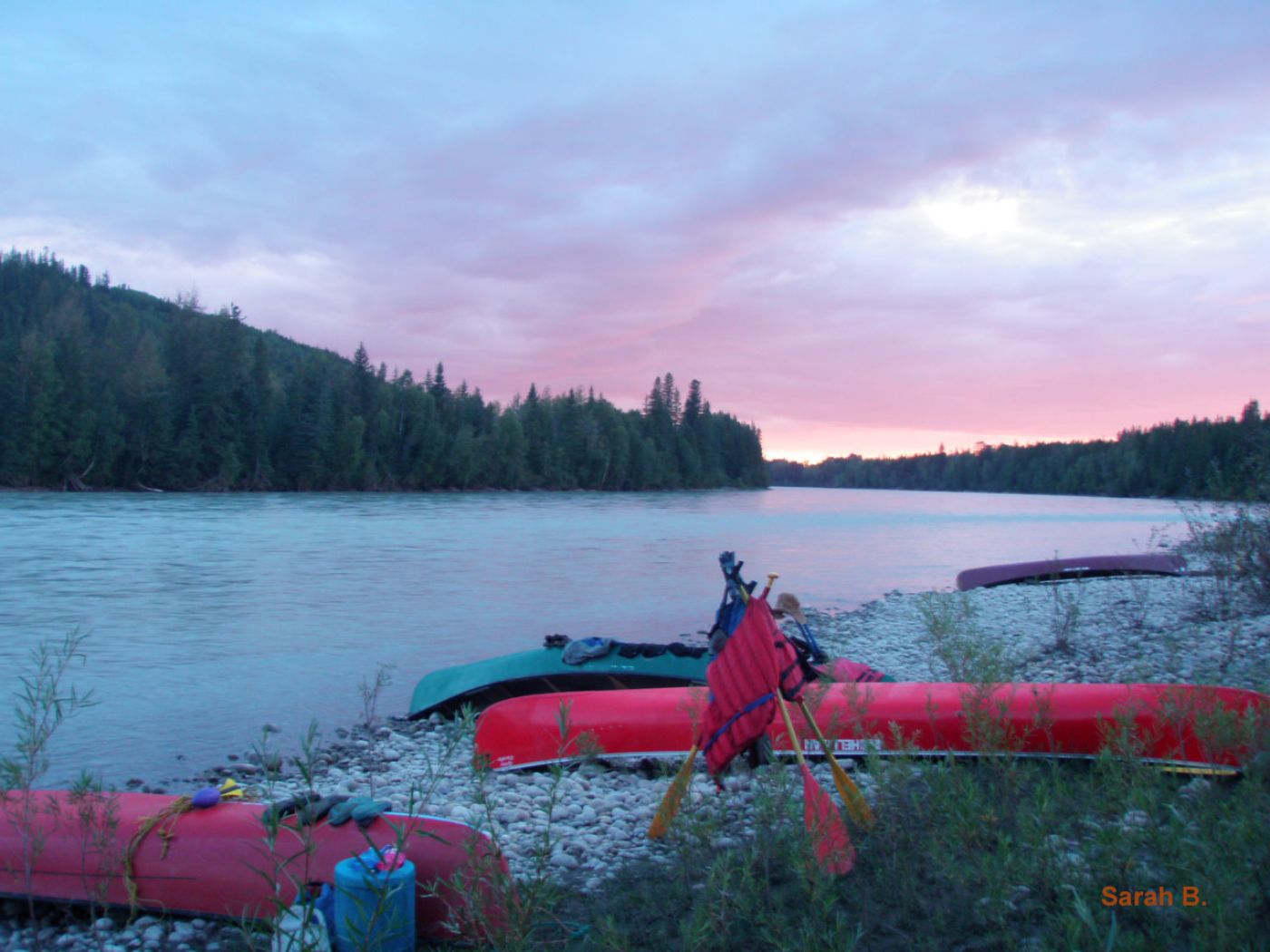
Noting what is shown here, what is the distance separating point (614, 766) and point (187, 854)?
10.2 ft

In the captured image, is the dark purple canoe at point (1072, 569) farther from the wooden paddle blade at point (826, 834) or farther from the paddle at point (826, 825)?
the wooden paddle blade at point (826, 834)

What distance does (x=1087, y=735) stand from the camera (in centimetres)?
568

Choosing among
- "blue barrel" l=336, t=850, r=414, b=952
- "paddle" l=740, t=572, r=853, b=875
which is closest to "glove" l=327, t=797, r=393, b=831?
"blue barrel" l=336, t=850, r=414, b=952

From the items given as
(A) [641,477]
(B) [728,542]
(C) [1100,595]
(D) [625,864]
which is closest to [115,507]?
(B) [728,542]

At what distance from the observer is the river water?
9.73m

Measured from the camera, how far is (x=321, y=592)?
18.8 meters

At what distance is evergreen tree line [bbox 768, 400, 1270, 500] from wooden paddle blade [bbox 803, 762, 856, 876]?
917 centimetres

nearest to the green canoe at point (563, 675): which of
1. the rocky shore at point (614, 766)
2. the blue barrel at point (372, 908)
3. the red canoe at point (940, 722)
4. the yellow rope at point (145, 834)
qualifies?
the rocky shore at point (614, 766)

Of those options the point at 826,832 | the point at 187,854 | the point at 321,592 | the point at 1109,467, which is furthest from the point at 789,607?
the point at 1109,467

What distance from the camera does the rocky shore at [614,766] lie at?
13.8 ft

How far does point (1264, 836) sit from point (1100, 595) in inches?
553

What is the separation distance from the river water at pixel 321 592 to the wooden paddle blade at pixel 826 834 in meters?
5.78

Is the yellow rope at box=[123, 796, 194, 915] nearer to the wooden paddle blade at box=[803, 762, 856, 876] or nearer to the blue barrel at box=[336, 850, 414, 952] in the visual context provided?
the blue barrel at box=[336, 850, 414, 952]

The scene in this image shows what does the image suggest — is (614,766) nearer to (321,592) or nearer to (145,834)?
(145,834)
